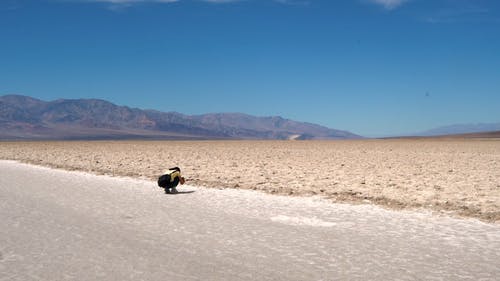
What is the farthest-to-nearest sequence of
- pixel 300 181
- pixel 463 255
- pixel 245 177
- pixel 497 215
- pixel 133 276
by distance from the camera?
1. pixel 245 177
2. pixel 300 181
3. pixel 497 215
4. pixel 463 255
5. pixel 133 276

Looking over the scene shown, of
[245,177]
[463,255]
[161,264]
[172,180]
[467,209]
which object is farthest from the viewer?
[245,177]

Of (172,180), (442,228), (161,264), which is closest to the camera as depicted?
(161,264)

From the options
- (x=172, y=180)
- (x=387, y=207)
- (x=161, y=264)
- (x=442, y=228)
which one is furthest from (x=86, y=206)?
(x=442, y=228)

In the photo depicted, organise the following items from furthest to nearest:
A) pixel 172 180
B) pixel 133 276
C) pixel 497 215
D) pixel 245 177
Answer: pixel 245 177 → pixel 172 180 → pixel 497 215 → pixel 133 276

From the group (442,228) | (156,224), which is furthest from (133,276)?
(442,228)

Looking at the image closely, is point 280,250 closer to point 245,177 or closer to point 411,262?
point 411,262

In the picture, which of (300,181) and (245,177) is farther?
(245,177)

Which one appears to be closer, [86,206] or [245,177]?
[86,206]

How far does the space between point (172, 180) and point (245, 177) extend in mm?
5794

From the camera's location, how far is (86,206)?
1138 centimetres

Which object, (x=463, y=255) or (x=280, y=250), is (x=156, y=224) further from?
(x=463, y=255)

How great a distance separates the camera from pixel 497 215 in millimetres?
10086

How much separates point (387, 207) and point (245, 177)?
8379mm

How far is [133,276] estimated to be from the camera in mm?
5902
